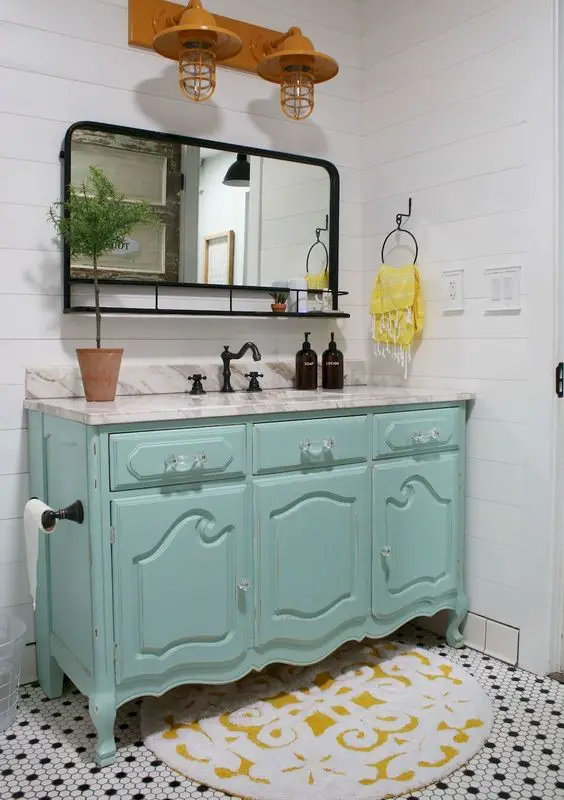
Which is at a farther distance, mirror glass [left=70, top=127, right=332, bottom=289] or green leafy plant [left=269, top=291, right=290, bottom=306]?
green leafy plant [left=269, top=291, right=290, bottom=306]

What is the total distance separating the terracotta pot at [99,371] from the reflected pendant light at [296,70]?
1113 mm

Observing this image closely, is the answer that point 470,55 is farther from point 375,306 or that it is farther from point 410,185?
point 375,306

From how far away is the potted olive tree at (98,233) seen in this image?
202 cm

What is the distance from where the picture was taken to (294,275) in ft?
8.77

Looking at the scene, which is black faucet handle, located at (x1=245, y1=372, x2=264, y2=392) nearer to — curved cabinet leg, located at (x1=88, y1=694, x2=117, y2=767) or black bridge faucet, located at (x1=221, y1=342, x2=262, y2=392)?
black bridge faucet, located at (x1=221, y1=342, x2=262, y2=392)

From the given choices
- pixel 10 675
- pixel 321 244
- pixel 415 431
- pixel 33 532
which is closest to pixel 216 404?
pixel 33 532

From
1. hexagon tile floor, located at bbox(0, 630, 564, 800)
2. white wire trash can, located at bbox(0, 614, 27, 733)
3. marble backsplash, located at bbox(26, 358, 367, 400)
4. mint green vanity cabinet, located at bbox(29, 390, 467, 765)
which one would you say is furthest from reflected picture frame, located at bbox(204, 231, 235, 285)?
hexagon tile floor, located at bbox(0, 630, 564, 800)

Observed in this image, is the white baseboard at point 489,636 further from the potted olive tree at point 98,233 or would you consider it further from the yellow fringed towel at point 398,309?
the potted olive tree at point 98,233

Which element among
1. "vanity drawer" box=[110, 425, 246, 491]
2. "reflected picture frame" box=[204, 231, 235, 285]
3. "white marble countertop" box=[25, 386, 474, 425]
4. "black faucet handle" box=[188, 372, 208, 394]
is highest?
"reflected picture frame" box=[204, 231, 235, 285]

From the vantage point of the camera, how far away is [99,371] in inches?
79.2

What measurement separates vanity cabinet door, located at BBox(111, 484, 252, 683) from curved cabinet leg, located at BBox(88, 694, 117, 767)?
59 millimetres

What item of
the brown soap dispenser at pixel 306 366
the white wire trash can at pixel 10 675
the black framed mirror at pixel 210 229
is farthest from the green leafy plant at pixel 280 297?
the white wire trash can at pixel 10 675

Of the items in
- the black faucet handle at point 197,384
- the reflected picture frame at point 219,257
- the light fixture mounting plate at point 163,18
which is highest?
the light fixture mounting plate at point 163,18

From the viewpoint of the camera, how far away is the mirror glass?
230 centimetres
